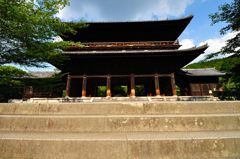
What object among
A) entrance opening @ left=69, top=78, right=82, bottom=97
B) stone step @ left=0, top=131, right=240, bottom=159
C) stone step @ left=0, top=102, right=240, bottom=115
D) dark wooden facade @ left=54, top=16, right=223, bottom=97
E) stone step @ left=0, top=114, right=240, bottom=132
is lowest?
stone step @ left=0, top=131, right=240, bottom=159

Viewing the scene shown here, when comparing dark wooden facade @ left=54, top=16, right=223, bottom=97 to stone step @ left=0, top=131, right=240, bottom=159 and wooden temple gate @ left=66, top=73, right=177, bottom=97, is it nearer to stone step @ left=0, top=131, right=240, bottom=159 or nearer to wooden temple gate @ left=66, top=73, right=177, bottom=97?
wooden temple gate @ left=66, top=73, right=177, bottom=97

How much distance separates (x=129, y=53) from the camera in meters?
13.2

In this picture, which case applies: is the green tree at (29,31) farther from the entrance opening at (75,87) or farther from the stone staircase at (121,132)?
the entrance opening at (75,87)

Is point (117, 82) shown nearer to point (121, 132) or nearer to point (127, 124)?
point (127, 124)

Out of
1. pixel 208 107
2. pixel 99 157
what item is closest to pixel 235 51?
pixel 208 107

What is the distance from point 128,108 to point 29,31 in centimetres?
466

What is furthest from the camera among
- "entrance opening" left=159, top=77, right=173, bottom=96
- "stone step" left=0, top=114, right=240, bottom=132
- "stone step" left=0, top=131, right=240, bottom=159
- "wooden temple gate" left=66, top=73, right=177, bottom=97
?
"entrance opening" left=159, top=77, right=173, bottom=96

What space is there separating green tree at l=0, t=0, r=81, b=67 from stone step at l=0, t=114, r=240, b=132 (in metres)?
3.68

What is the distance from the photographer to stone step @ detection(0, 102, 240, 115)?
4.64 meters

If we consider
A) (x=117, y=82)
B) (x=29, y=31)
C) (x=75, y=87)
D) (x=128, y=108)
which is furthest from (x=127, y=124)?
(x=117, y=82)

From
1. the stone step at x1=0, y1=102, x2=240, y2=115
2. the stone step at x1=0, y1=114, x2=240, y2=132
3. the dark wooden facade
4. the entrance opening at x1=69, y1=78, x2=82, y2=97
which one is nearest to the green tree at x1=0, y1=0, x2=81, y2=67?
the stone step at x1=0, y1=102, x2=240, y2=115

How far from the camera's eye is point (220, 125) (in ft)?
11.9

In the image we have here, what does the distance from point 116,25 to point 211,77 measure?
13120mm

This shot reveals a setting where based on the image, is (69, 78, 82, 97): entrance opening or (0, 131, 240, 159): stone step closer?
(0, 131, 240, 159): stone step
